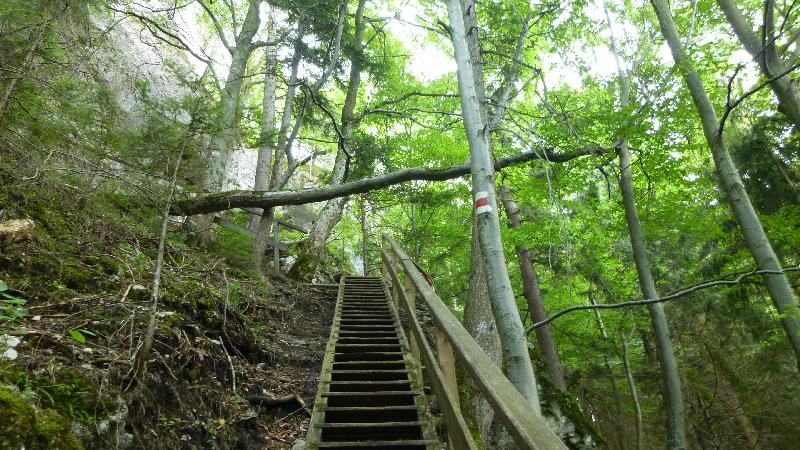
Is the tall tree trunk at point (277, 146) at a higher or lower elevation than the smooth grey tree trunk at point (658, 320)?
higher

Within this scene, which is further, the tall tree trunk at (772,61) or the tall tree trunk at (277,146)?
the tall tree trunk at (277,146)

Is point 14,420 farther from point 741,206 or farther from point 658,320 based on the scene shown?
point 658,320

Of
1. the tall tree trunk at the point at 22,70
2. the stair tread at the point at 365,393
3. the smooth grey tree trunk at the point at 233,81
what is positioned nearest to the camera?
the tall tree trunk at the point at 22,70

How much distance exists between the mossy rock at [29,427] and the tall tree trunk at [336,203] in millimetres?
9211

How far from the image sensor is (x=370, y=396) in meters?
4.21

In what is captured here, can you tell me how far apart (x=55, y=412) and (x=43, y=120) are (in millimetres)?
3392

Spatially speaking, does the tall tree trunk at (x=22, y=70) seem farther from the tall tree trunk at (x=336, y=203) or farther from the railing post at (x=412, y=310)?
the tall tree trunk at (x=336, y=203)

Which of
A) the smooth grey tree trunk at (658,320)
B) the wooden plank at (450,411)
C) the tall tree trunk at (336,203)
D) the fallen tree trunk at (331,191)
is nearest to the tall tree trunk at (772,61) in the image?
the smooth grey tree trunk at (658,320)

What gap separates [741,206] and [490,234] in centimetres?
450

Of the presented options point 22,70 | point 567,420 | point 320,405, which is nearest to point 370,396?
point 320,405

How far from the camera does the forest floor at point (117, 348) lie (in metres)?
2.35

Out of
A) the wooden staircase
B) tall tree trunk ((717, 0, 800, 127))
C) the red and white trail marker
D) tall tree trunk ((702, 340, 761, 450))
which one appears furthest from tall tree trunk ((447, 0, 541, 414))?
tall tree trunk ((702, 340, 761, 450))

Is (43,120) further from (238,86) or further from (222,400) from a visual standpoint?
(238,86)

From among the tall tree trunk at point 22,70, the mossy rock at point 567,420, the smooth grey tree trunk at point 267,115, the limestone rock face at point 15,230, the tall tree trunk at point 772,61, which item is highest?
the smooth grey tree trunk at point 267,115
